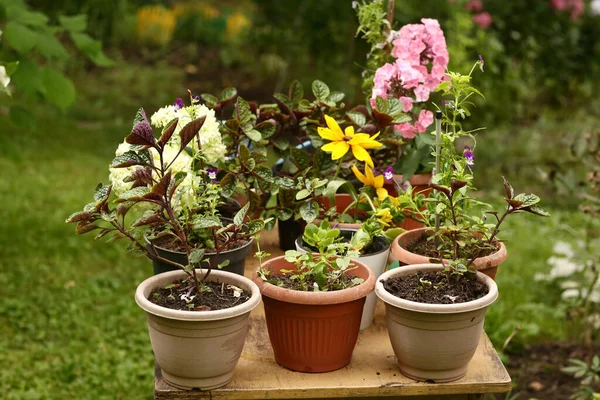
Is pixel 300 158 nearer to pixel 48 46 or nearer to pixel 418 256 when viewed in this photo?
pixel 418 256

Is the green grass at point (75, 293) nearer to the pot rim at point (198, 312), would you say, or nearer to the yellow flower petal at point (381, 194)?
the yellow flower petal at point (381, 194)

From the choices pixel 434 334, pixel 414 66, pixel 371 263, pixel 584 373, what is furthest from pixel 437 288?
pixel 584 373

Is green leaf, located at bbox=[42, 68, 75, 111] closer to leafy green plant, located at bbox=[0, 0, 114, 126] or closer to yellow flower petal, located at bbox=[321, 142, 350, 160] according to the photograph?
leafy green plant, located at bbox=[0, 0, 114, 126]

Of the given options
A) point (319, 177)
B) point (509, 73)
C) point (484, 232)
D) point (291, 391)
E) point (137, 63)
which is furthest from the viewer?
point (137, 63)

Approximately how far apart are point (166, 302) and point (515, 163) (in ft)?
14.9

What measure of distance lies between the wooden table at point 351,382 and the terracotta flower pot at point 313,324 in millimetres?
32

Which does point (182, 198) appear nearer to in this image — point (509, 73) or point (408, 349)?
point (408, 349)

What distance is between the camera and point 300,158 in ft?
7.29

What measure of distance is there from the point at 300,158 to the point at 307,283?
0.53m

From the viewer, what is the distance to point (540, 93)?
6988 mm

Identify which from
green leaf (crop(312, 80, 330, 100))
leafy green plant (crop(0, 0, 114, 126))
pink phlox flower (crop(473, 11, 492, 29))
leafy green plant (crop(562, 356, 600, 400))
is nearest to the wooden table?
green leaf (crop(312, 80, 330, 100))

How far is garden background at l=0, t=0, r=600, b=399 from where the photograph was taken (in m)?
3.46

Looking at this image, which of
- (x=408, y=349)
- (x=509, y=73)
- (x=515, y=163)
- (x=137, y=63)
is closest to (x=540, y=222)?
(x=515, y=163)

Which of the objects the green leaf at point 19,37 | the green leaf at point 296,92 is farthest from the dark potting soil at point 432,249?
the green leaf at point 19,37
